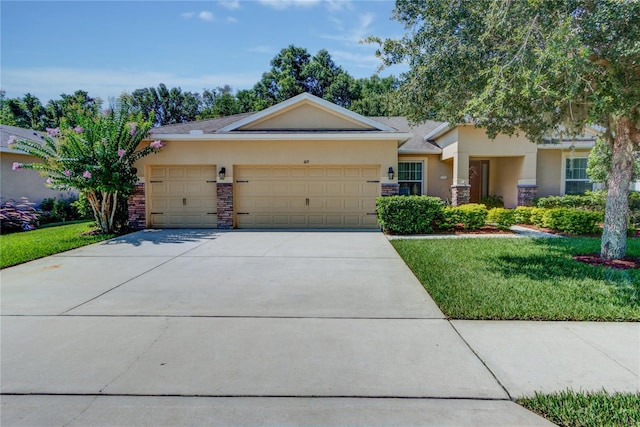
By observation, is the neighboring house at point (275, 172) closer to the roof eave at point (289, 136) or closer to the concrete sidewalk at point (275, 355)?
the roof eave at point (289, 136)

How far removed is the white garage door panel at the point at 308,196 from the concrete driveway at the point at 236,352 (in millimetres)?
5990

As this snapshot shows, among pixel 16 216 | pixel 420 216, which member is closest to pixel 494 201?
pixel 420 216

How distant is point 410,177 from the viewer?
15328 millimetres

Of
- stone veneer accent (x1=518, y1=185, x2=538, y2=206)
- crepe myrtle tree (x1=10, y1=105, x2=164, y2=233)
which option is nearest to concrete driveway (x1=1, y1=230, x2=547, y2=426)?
crepe myrtle tree (x1=10, y1=105, x2=164, y2=233)

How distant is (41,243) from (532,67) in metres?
11.7

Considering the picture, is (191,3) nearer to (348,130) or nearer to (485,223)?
(348,130)

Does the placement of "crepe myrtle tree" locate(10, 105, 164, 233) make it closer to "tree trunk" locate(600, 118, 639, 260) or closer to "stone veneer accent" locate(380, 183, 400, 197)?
"stone veneer accent" locate(380, 183, 400, 197)

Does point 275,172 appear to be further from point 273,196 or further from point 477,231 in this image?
point 477,231

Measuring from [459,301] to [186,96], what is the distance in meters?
42.5

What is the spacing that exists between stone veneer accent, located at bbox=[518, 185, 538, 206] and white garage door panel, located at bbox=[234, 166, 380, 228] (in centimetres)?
587

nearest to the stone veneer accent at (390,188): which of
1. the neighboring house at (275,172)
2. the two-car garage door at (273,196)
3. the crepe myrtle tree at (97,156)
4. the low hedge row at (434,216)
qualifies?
the neighboring house at (275,172)

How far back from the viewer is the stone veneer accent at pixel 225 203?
41.4ft

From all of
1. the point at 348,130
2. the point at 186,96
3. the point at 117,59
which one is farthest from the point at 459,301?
the point at 186,96

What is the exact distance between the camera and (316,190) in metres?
12.7
